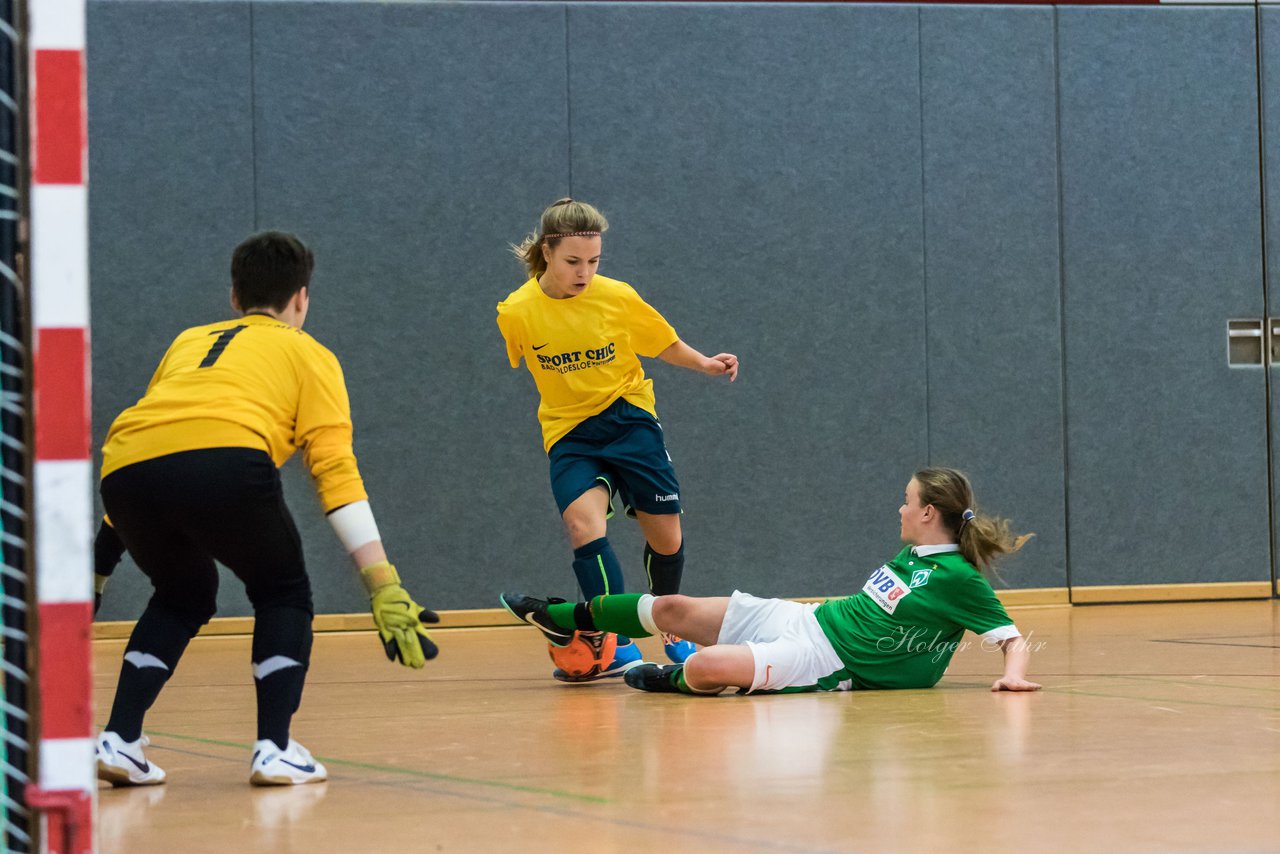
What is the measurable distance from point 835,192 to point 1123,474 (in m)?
2.02

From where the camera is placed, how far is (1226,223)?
7.75 meters

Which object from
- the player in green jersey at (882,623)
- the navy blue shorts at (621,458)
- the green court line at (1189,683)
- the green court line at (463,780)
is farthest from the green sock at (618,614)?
the green court line at (1189,683)

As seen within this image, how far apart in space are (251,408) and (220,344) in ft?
0.52

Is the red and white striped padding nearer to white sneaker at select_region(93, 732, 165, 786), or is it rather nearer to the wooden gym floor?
the wooden gym floor

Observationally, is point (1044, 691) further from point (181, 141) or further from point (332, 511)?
point (181, 141)

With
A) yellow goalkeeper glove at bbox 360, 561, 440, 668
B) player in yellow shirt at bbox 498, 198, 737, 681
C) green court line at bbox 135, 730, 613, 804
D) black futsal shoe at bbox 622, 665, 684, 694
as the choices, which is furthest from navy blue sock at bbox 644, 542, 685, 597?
yellow goalkeeper glove at bbox 360, 561, 440, 668

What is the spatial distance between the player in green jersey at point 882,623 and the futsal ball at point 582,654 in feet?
1.25

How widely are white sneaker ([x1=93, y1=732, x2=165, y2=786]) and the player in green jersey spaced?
162 centimetres

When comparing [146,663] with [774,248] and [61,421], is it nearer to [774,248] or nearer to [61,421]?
[61,421]

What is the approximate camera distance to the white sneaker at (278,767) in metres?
2.64

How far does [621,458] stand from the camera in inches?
193

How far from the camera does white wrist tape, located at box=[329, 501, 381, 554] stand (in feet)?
8.55

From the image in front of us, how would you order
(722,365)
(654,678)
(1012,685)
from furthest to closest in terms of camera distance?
(722,365), (654,678), (1012,685)

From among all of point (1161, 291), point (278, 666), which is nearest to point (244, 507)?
point (278, 666)
